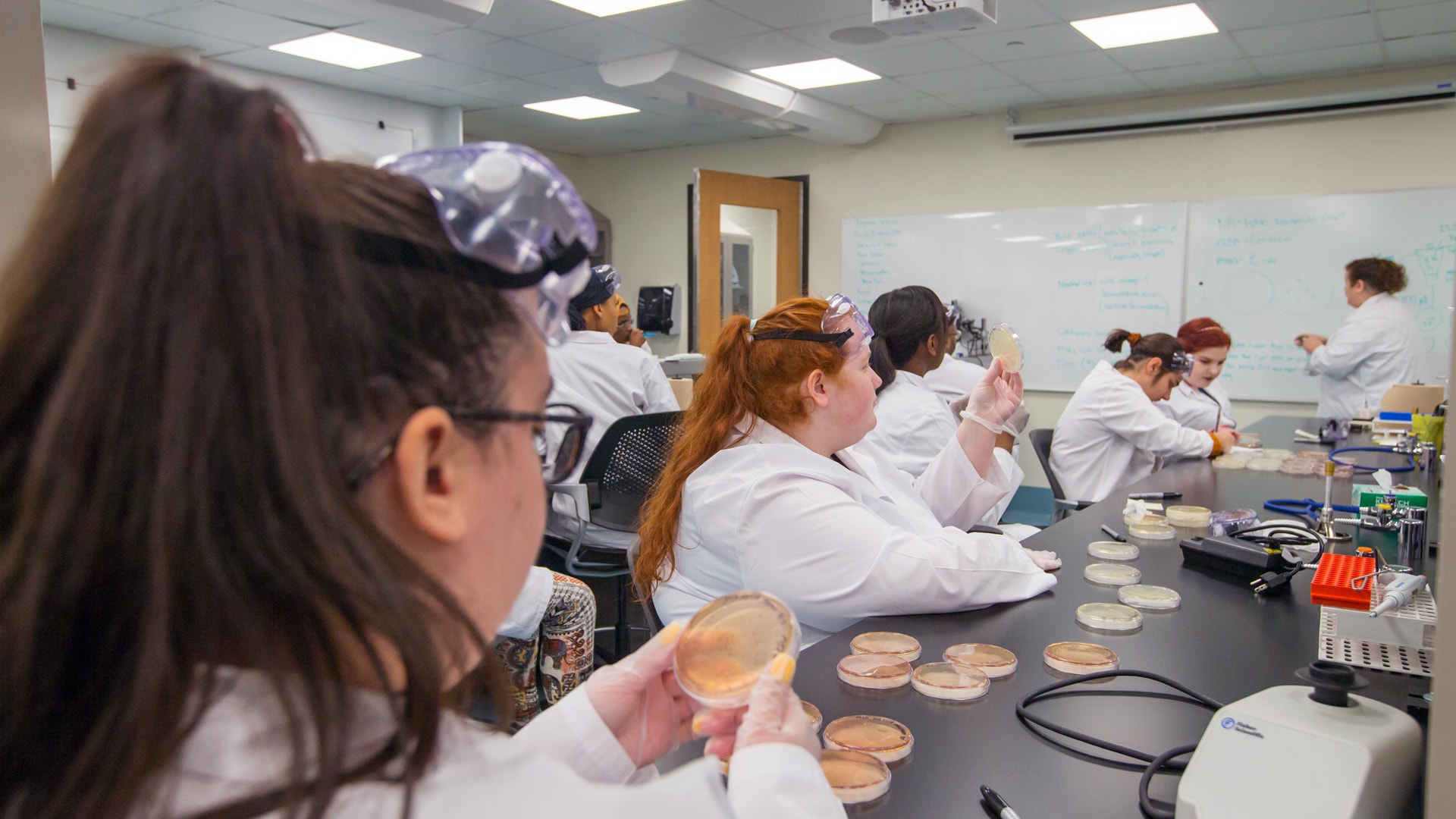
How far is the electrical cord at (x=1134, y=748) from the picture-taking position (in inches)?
35.2

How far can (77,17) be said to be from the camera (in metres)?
4.39

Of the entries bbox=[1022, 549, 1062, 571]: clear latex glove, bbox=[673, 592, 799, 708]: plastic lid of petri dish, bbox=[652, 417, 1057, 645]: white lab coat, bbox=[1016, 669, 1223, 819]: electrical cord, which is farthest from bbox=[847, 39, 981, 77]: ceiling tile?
bbox=[673, 592, 799, 708]: plastic lid of petri dish

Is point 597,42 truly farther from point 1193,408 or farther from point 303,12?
point 1193,408

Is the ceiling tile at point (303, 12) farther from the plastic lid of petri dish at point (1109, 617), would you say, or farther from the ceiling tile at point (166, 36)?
the plastic lid of petri dish at point (1109, 617)

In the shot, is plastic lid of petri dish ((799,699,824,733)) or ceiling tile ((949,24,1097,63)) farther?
ceiling tile ((949,24,1097,63))

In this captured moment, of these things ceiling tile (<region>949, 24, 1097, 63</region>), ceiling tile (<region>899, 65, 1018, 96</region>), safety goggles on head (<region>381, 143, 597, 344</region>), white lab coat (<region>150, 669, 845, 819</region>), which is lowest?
white lab coat (<region>150, 669, 845, 819</region>)

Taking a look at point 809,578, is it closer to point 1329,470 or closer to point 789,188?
point 1329,470

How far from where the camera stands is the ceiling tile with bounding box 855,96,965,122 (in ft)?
19.6

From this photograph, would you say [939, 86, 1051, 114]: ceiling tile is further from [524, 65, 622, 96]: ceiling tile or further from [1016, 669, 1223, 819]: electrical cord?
[1016, 669, 1223, 819]: electrical cord

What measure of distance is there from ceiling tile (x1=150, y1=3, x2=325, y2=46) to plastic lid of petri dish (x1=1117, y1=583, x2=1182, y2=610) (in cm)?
444

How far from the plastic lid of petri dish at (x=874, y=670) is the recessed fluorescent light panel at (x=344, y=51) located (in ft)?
14.9

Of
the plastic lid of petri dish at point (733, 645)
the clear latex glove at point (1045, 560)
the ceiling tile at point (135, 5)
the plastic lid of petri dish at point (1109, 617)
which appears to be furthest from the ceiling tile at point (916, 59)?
the plastic lid of petri dish at point (733, 645)

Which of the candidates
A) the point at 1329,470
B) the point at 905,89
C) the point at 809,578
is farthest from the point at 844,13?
the point at 809,578

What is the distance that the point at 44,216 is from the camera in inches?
18.9
